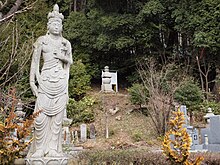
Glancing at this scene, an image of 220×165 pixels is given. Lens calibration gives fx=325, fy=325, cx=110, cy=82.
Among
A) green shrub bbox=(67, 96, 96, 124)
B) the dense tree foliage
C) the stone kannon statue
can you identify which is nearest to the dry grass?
green shrub bbox=(67, 96, 96, 124)

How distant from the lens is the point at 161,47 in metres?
18.3

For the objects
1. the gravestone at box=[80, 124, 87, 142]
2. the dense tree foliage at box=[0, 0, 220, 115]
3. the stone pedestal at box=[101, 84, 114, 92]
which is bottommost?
the gravestone at box=[80, 124, 87, 142]

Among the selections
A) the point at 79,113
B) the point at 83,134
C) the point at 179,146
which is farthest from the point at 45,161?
the point at 79,113

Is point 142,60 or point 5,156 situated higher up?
point 142,60

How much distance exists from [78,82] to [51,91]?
11.5 m

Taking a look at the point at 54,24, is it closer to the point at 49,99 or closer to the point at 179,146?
the point at 49,99

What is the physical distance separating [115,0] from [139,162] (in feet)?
45.4

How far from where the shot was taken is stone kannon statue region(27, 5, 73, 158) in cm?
486

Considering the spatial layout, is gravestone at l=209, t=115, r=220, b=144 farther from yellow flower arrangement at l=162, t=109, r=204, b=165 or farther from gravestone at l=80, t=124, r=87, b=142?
yellow flower arrangement at l=162, t=109, r=204, b=165

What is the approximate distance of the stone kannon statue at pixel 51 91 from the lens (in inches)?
191

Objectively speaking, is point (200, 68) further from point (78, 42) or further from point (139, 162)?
point (139, 162)

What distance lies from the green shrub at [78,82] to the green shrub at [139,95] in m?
2.71

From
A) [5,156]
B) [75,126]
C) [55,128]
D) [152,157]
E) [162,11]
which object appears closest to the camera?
[5,156]

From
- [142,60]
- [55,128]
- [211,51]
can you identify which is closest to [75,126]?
[142,60]
